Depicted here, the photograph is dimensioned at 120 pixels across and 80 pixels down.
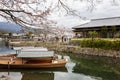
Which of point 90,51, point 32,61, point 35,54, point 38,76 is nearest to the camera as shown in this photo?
point 38,76

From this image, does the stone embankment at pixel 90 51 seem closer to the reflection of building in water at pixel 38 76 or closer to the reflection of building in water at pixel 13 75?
the reflection of building in water at pixel 38 76

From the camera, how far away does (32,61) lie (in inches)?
766

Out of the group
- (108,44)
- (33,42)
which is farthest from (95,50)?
(33,42)

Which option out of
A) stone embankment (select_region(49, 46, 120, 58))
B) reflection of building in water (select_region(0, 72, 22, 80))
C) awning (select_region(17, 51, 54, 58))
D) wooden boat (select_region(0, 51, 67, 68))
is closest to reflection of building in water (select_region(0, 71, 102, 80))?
reflection of building in water (select_region(0, 72, 22, 80))

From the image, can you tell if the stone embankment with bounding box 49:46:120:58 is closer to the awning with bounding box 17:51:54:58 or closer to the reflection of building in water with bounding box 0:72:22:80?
the awning with bounding box 17:51:54:58

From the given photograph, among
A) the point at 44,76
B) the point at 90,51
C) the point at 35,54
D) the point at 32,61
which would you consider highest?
the point at 35,54

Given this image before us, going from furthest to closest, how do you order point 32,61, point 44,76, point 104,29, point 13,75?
point 104,29 < point 32,61 < point 44,76 < point 13,75

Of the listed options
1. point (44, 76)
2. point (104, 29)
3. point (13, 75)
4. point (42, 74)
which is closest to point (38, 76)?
point (44, 76)

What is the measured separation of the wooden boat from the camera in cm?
1795

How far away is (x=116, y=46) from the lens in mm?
26766

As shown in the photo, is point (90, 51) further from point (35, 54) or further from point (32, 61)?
point (35, 54)

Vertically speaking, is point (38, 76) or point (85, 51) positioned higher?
point (85, 51)

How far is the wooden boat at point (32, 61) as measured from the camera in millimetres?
17945

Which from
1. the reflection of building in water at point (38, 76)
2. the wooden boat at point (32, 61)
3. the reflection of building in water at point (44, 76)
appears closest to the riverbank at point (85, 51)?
the wooden boat at point (32, 61)
